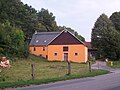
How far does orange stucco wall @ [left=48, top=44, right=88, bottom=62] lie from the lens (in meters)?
67.1

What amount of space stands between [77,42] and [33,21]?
33334 millimetres

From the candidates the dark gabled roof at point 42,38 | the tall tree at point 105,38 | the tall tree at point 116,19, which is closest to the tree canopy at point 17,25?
the dark gabled roof at point 42,38

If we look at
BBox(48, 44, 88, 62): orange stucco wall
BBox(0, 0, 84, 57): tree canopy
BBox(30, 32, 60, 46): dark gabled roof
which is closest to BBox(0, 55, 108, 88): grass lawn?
BBox(0, 0, 84, 57): tree canopy

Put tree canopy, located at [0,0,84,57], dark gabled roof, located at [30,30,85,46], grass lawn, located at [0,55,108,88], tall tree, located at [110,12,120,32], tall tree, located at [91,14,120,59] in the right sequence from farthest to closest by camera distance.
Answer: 1. tall tree, located at [110,12,120,32]
2. tall tree, located at [91,14,120,59]
3. dark gabled roof, located at [30,30,85,46]
4. tree canopy, located at [0,0,84,57]
5. grass lawn, located at [0,55,108,88]

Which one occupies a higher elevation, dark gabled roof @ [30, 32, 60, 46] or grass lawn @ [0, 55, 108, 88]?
dark gabled roof @ [30, 32, 60, 46]

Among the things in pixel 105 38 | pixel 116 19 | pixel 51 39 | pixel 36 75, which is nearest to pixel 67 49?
pixel 51 39

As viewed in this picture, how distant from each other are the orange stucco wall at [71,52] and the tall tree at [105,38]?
12.6m

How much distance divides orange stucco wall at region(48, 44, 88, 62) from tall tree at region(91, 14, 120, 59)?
12.6 m

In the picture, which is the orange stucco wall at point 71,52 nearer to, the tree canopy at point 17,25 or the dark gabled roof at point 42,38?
the tree canopy at point 17,25

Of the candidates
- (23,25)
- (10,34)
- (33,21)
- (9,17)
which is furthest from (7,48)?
(33,21)

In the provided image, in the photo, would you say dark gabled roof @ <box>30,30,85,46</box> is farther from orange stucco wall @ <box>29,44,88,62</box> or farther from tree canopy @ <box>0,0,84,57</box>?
tree canopy @ <box>0,0,84,57</box>

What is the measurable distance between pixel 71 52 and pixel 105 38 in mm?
17153

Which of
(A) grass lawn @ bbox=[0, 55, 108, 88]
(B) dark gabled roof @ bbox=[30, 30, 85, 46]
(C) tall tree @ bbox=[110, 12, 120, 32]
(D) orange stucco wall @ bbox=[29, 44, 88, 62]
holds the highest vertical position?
(C) tall tree @ bbox=[110, 12, 120, 32]

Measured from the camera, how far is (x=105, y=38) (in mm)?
82375
